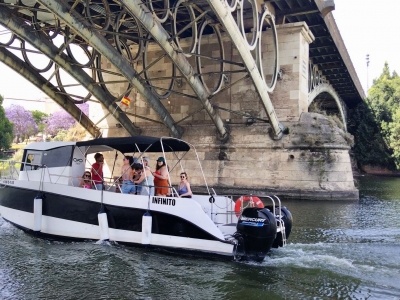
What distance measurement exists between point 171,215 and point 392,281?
391 cm

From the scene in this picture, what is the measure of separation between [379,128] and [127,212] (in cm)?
3907

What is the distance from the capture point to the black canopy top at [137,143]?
8.89 metres

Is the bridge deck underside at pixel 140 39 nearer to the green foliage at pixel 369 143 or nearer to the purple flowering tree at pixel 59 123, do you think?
the green foliage at pixel 369 143

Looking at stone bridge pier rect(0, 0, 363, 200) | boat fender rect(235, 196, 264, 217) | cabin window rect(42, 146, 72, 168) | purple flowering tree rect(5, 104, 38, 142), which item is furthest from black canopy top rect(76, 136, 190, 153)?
purple flowering tree rect(5, 104, 38, 142)

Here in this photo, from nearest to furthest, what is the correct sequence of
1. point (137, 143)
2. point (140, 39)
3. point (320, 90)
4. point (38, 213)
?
point (137, 143)
point (38, 213)
point (140, 39)
point (320, 90)

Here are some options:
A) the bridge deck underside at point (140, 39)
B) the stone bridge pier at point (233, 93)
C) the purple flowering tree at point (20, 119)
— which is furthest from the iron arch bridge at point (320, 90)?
the purple flowering tree at point (20, 119)

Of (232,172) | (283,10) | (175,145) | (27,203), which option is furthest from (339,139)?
(27,203)

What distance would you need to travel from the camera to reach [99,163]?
9.97m

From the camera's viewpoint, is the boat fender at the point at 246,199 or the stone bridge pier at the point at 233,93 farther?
the stone bridge pier at the point at 233,93

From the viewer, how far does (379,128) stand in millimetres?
42250

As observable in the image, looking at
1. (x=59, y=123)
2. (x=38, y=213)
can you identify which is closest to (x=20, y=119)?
(x=59, y=123)

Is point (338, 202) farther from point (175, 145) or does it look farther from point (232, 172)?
point (175, 145)

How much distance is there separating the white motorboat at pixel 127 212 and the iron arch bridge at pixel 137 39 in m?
4.89

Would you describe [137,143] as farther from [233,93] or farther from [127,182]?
[233,93]
